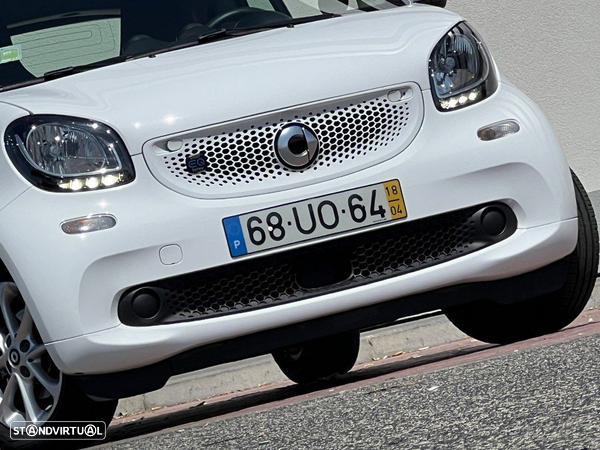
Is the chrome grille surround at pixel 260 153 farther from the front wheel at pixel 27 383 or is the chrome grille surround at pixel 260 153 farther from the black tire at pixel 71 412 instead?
the black tire at pixel 71 412

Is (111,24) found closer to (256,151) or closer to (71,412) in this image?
(256,151)

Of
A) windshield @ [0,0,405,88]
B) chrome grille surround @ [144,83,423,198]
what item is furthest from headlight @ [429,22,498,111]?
windshield @ [0,0,405,88]

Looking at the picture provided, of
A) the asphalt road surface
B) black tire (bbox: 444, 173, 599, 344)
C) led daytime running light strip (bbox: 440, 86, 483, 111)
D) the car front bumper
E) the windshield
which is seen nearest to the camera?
the asphalt road surface

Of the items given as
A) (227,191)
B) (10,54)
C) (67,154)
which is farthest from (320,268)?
(10,54)

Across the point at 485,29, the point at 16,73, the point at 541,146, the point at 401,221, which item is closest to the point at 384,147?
the point at 401,221

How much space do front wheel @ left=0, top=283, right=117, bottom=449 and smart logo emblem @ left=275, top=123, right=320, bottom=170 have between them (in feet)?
2.99

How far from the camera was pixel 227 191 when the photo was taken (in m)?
3.91

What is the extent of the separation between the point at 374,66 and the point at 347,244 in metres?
0.55

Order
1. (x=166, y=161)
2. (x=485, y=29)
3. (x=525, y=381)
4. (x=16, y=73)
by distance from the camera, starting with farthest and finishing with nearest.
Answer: (x=485, y=29) → (x=16, y=73) → (x=166, y=161) → (x=525, y=381)

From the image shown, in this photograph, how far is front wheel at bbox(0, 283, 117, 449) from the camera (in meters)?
4.14

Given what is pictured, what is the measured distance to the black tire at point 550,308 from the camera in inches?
176

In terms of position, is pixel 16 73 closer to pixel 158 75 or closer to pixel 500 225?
pixel 158 75

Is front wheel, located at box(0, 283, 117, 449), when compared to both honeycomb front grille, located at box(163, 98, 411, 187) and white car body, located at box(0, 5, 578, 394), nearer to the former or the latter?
white car body, located at box(0, 5, 578, 394)

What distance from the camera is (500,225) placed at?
413 centimetres
